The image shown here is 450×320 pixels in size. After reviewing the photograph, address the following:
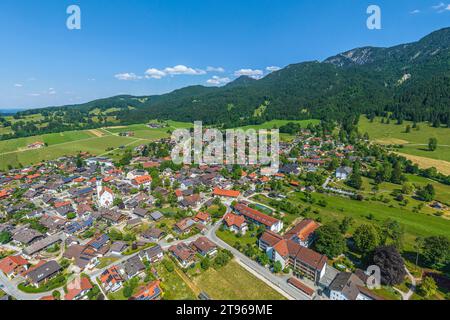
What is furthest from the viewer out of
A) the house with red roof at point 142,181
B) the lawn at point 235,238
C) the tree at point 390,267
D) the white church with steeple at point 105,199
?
the house with red roof at point 142,181

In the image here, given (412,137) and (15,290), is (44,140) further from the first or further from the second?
(412,137)

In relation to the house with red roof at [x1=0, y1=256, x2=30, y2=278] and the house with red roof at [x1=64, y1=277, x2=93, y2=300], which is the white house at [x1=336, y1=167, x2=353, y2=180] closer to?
the house with red roof at [x1=64, y1=277, x2=93, y2=300]

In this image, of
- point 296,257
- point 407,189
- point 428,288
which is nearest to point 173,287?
point 296,257

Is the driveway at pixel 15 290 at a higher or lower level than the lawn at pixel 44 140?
lower

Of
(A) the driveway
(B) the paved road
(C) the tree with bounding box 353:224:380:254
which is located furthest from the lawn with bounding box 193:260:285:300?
(A) the driveway

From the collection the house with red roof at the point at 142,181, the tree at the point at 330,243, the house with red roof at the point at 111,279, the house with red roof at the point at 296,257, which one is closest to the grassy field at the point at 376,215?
the tree at the point at 330,243

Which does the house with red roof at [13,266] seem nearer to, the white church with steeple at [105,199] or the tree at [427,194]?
the white church with steeple at [105,199]

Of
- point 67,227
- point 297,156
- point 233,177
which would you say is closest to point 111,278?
point 67,227
